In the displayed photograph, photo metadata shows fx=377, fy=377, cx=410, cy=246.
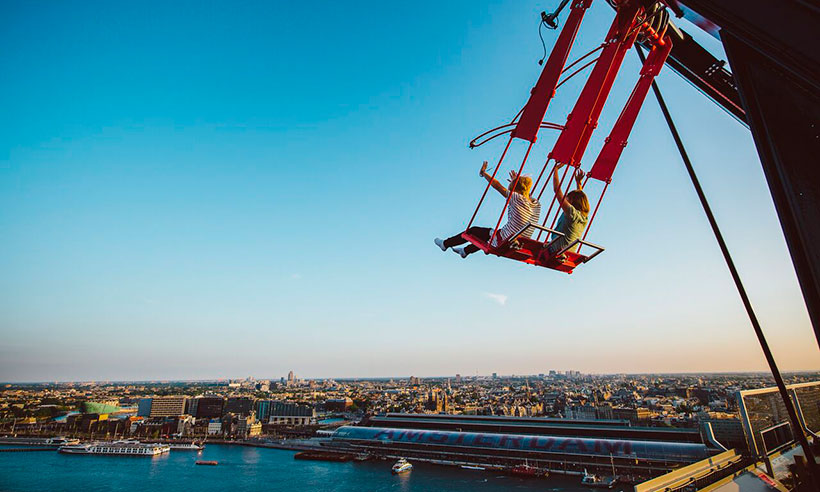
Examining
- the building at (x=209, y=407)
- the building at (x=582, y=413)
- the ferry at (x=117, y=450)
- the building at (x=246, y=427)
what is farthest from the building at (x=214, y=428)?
the building at (x=582, y=413)

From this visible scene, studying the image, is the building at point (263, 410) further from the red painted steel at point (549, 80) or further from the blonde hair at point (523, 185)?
the red painted steel at point (549, 80)

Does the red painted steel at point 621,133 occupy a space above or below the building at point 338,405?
above

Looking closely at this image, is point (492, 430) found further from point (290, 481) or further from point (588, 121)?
point (588, 121)

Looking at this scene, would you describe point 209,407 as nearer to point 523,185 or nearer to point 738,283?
point 523,185

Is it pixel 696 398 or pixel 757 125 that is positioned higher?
pixel 757 125

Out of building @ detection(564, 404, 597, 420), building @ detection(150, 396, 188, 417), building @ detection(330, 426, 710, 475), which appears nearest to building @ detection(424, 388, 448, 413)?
building @ detection(564, 404, 597, 420)

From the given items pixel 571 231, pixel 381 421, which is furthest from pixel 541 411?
pixel 571 231
